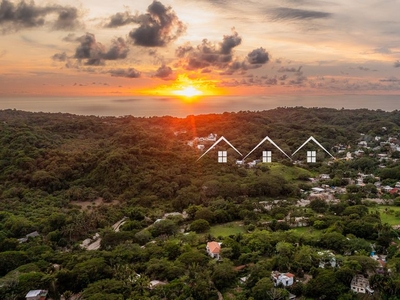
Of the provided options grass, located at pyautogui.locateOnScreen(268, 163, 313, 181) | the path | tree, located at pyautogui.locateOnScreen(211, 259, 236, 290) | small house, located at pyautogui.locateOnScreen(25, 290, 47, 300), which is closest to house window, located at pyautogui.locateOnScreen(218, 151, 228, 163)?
grass, located at pyautogui.locateOnScreen(268, 163, 313, 181)

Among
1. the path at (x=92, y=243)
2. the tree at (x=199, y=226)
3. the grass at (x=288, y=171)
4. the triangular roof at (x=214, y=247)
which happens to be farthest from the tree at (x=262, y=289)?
the grass at (x=288, y=171)

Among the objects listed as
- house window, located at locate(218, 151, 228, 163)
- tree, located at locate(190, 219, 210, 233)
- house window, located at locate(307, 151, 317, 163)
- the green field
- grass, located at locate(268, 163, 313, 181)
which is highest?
house window, located at locate(218, 151, 228, 163)

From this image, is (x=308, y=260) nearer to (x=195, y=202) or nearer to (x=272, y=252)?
(x=272, y=252)

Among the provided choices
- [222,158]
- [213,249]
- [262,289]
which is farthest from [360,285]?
[222,158]

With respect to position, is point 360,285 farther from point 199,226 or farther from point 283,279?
point 199,226

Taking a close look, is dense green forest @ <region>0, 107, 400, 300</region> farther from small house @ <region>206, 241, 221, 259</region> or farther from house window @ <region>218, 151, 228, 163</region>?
house window @ <region>218, 151, 228, 163</region>

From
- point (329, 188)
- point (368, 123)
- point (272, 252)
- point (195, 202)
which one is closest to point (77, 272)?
point (272, 252)

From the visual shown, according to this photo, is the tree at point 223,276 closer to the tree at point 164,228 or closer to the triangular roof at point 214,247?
the triangular roof at point 214,247

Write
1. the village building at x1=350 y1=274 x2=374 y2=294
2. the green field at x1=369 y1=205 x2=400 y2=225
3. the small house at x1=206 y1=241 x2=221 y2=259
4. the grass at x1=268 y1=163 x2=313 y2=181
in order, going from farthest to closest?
the grass at x1=268 y1=163 x2=313 y2=181, the green field at x1=369 y1=205 x2=400 y2=225, the small house at x1=206 y1=241 x2=221 y2=259, the village building at x1=350 y1=274 x2=374 y2=294
